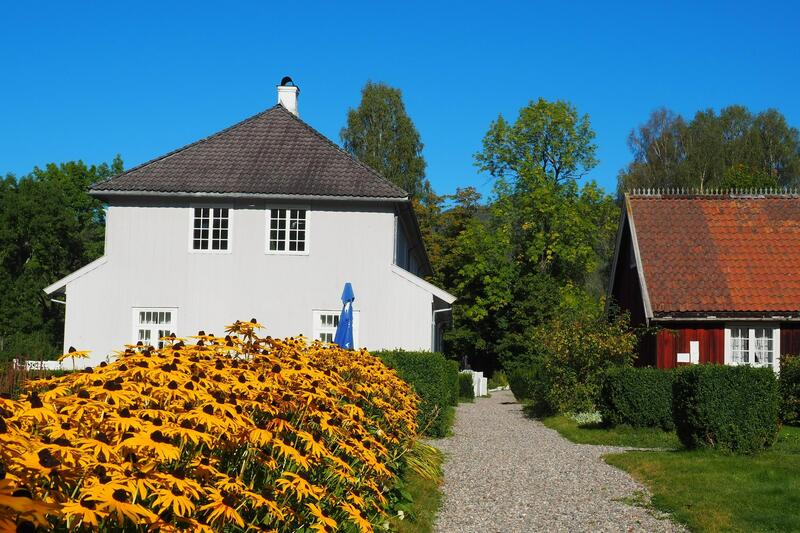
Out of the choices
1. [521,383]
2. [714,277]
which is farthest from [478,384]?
[714,277]

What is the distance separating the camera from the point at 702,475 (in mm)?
11250

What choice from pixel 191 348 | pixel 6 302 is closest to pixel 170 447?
pixel 191 348

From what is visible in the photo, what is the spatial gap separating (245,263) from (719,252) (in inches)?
522

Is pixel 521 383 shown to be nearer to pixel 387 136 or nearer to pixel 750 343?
pixel 750 343

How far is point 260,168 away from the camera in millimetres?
23344

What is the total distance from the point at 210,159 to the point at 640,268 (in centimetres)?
1237

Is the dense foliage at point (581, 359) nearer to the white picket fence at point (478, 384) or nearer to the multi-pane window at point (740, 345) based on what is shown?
the multi-pane window at point (740, 345)

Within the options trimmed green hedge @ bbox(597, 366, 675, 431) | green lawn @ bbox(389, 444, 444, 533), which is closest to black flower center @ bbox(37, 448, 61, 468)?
green lawn @ bbox(389, 444, 444, 533)

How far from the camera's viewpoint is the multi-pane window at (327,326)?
2230 cm

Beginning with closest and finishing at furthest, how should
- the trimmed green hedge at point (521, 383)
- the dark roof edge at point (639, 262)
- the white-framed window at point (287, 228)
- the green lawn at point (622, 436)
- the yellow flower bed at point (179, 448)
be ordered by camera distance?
the yellow flower bed at point (179, 448) < the green lawn at point (622, 436) < the dark roof edge at point (639, 262) < the white-framed window at point (287, 228) < the trimmed green hedge at point (521, 383)

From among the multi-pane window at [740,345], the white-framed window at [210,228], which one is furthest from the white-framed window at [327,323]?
the multi-pane window at [740,345]

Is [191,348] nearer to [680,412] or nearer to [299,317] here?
[680,412]

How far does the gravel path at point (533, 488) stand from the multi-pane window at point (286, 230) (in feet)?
25.4

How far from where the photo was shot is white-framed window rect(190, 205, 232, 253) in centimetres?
2272
